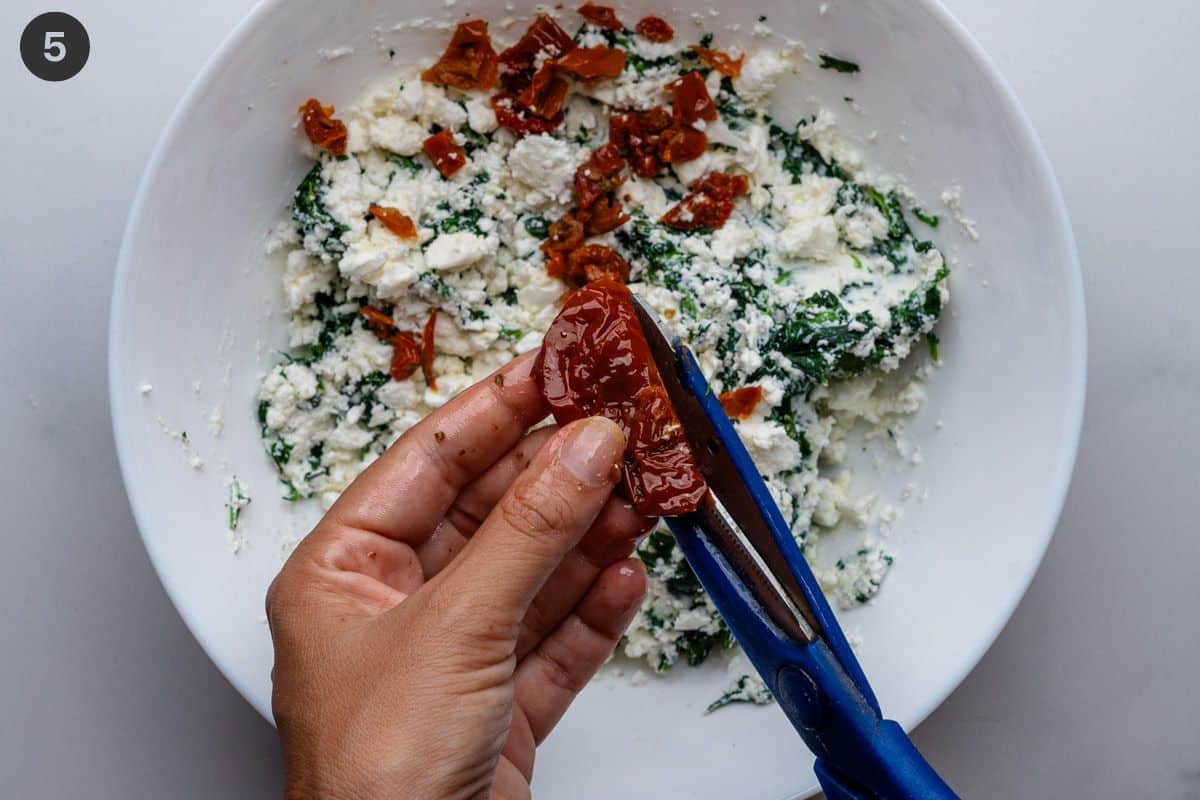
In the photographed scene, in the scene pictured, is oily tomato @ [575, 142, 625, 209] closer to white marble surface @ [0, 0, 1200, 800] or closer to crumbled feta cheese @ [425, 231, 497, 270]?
crumbled feta cheese @ [425, 231, 497, 270]

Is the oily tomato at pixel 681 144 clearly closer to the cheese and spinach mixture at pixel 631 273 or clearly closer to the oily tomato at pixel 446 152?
the cheese and spinach mixture at pixel 631 273

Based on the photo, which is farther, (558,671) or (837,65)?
(837,65)

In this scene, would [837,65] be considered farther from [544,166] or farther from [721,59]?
[544,166]

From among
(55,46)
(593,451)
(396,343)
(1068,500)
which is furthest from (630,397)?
(55,46)

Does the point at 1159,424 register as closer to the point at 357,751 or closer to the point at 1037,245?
the point at 1037,245

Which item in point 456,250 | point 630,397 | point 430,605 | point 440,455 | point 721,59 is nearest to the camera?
point 430,605

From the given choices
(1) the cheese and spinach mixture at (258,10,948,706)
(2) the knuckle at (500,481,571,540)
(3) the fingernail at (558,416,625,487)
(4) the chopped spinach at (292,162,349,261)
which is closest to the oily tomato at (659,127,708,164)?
(1) the cheese and spinach mixture at (258,10,948,706)

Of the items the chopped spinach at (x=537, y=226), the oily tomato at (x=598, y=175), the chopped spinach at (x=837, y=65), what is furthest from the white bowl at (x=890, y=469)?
the chopped spinach at (x=537, y=226)
